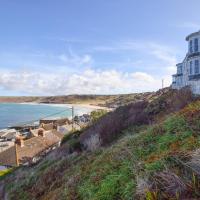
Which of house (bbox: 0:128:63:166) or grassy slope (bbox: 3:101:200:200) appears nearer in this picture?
grassy slope (bbox: 3:101:200:200)

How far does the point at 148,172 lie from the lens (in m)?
6.03

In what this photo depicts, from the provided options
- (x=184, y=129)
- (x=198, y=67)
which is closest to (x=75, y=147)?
(x=184, y=129)

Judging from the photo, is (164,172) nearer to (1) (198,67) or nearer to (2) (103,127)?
(2) (103,127)

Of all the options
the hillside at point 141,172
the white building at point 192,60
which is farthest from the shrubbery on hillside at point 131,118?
the white building at point 192,60

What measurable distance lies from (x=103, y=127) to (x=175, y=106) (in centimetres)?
415

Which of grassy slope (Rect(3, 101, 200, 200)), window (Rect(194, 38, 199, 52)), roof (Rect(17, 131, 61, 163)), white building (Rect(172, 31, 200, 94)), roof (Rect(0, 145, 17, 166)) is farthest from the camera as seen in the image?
roof (Rect(17, 131, 61, 163))

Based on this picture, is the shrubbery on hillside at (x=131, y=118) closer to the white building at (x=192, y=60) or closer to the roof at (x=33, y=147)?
the white building at (x=192, y=60)

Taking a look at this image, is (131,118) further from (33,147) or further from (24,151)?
(33,147)

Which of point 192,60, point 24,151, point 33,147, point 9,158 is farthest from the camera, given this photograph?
point 33,147

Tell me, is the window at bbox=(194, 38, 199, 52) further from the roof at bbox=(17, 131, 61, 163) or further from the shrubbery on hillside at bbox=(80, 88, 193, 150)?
the roof at bbox=(17, 131, 61, 163)

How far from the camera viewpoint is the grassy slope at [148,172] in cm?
535

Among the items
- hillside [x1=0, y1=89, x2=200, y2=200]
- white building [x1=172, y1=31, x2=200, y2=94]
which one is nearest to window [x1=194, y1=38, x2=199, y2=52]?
white building [x1=172, y1=31, x2=200, y2=94]

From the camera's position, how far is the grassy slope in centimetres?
535

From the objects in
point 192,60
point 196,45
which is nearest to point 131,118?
point 192,60
